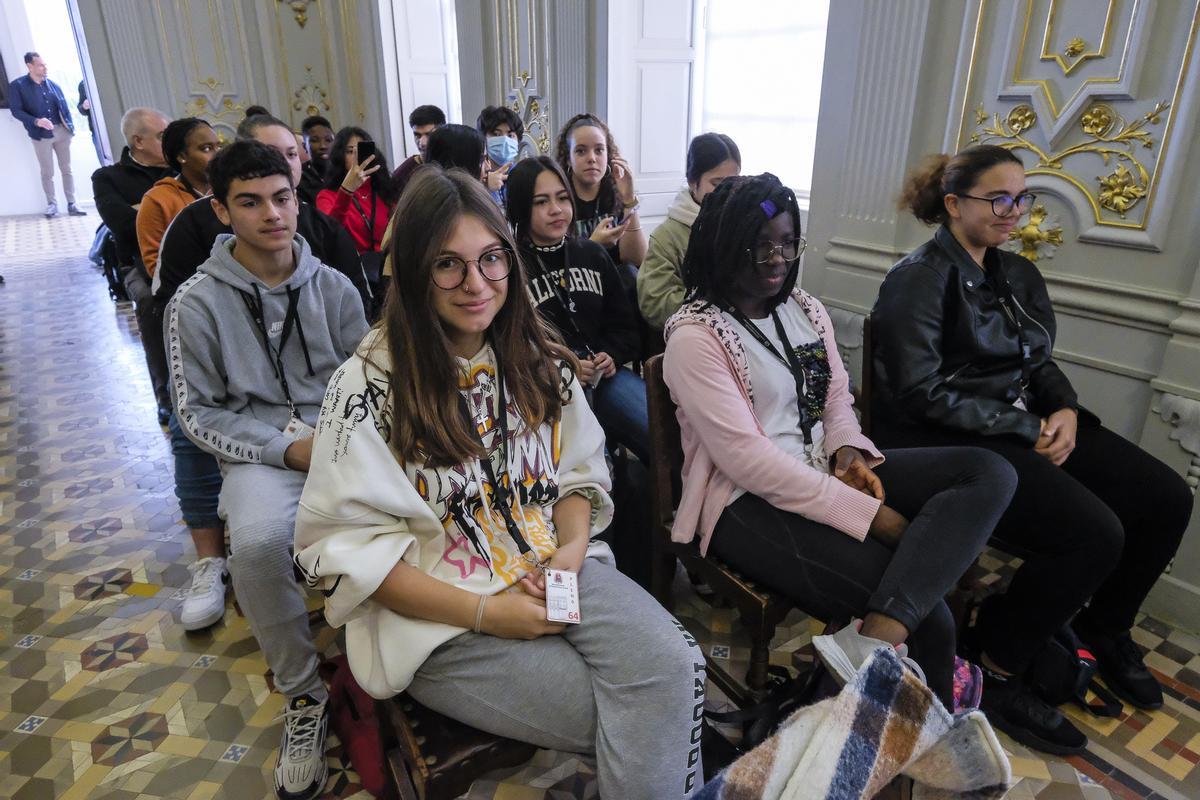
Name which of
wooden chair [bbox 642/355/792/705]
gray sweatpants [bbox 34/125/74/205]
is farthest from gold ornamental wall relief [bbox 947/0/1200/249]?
gray sweatpants [bbox 34/125/74/205]

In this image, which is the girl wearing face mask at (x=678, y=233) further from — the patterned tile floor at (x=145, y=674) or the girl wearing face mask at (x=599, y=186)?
the patterned tile floor at (x=145, y=674)

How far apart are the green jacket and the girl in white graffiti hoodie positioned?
1168 mm

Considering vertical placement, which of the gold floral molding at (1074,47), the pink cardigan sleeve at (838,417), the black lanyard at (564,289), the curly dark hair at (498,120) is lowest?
the pink cardigan sleeve at (838,417)

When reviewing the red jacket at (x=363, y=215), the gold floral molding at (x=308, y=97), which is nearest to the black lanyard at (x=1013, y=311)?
the red jacket at (x=363, y=215)

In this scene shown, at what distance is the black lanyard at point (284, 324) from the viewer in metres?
1.81

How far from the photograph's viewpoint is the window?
3520mm

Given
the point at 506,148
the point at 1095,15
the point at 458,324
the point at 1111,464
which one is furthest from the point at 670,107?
the point at 458,324

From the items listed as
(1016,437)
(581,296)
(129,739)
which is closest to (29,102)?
(581,296)

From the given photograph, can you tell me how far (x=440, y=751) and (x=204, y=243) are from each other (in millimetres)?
1789

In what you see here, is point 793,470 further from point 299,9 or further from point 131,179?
point 299,9

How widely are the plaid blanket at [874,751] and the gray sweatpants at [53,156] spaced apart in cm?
1132

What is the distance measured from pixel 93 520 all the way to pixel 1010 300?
3016mm

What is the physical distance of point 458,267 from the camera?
119 centimetres

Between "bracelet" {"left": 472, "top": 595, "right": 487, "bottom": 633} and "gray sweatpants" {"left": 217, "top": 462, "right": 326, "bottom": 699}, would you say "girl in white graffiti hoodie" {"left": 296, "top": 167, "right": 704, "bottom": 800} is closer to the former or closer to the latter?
"bracelet" {"left": 472, "top": 595, "right": 487, "bottom": 633}
